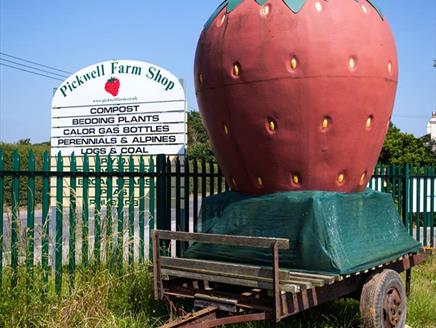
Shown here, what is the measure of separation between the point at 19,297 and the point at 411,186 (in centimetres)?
598

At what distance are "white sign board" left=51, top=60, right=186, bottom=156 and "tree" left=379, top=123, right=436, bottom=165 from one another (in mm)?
8837

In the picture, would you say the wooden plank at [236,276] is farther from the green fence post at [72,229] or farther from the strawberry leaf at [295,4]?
the strawberry leaf at [295,4]

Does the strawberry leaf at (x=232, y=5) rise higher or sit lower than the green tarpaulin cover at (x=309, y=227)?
higher

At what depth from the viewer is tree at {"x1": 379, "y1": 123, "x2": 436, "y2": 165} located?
15.0m

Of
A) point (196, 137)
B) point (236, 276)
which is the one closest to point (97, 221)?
point (236, 276)

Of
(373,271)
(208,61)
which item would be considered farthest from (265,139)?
(373,271)

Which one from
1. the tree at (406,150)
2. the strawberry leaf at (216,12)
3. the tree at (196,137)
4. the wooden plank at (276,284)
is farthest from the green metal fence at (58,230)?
the tree at (196,137)

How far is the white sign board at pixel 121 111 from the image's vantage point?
8320mm

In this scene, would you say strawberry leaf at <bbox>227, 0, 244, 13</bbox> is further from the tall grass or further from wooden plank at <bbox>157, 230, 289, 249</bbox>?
the tall grass

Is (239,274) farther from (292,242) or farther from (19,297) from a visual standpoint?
(19,297)

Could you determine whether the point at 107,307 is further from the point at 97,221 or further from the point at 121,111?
the point at 121,111

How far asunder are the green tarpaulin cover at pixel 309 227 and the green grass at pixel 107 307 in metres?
0.62

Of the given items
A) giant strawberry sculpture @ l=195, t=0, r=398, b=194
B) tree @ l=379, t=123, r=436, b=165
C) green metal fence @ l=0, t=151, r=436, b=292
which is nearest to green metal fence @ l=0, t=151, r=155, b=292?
green metal fence @ l=0, t=151, r=436, b=292

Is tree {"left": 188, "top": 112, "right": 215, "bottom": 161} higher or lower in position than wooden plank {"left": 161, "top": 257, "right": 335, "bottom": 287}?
higher
